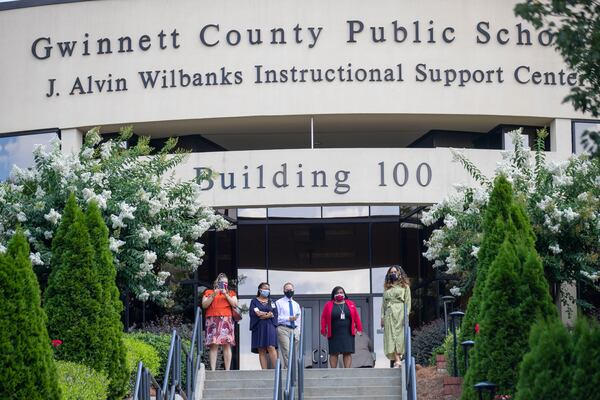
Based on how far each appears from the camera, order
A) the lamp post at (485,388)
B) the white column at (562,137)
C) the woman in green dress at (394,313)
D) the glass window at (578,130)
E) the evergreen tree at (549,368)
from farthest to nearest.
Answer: the glass window at (578,130) < the white column at (562,137) < the woman in green dress at (394,313) < the lamp post at (485,388) < the evergreen tree at (549,368)

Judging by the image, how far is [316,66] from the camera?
90.1 feet

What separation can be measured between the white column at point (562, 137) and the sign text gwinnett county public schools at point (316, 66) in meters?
0.81

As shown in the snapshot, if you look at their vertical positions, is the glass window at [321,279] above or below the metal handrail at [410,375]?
above

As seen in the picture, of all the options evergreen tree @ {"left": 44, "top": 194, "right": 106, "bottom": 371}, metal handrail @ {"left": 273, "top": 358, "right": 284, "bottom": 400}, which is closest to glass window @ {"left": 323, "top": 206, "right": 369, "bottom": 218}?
evergreen tree @ {"left": 44, "top": 194, "right": 106, "bottom": 371}

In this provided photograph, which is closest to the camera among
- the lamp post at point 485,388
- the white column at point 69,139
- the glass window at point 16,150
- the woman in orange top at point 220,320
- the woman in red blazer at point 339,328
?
the lamp post at point 485,388

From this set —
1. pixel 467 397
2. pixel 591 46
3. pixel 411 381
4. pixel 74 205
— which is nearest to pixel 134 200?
pixel 74 205

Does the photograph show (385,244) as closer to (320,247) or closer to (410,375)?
(320,247)

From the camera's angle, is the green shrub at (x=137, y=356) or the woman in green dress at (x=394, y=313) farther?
the woman in green dress at (x=394, y=313)

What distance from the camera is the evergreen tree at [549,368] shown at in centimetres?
1173

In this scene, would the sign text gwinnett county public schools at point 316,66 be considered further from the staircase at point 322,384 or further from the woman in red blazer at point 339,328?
the staircase at point 322,384

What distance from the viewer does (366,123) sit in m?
28.4

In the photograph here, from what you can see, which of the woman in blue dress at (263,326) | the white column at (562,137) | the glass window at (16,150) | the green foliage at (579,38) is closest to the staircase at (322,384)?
the woman in blue dress at (263,326)

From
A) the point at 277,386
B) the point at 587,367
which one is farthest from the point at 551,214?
the point at 587,367

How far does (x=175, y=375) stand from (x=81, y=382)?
2491 mm
